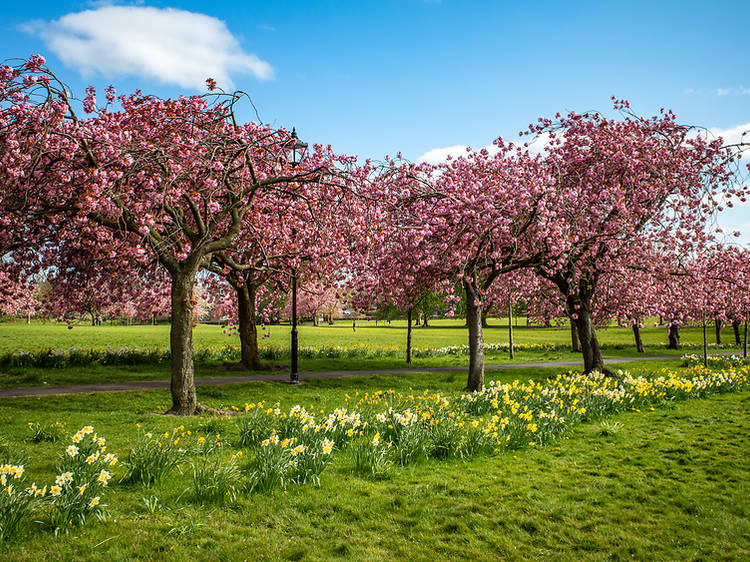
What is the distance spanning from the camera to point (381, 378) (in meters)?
19.8

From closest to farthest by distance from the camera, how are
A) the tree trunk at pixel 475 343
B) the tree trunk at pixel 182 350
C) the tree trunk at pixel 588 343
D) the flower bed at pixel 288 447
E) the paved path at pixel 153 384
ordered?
the flower bed at pixel 288 447 → the tree trunk at pixel 182 350 → the paved path at pixel 153 384 → the tree trunk at pixel 475 343 → the tree trunk at pixel 588 343

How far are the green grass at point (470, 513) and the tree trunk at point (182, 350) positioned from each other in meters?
2.17

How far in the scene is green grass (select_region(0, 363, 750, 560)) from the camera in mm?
4977

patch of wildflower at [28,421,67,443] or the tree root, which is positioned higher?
patch of wildflower at [28,421,67,443]

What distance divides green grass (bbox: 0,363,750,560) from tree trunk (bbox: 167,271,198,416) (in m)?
2.17

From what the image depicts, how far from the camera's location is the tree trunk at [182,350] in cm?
1167

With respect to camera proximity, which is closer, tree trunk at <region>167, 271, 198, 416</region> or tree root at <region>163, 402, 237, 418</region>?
tree root at <region>163, 402, 237, 418</region>

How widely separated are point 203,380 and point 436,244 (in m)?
10.3

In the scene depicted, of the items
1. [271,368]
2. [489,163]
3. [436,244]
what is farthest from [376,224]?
[271,368]

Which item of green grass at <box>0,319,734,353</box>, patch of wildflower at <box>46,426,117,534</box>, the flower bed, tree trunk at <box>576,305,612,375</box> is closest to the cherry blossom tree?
the flower bed

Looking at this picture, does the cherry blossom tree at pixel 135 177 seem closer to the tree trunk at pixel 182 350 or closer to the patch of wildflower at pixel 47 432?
the tree trunk at pixel 182 350

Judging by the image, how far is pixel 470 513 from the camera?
5.95 metres

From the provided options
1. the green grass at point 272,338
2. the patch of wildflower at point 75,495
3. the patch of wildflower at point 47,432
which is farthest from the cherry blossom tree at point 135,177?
the green grass at point 272,338

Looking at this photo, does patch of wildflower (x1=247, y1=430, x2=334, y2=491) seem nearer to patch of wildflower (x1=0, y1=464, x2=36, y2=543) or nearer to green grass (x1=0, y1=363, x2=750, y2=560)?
green grass (x1=0, y1=363, x2=750, y2=560)
